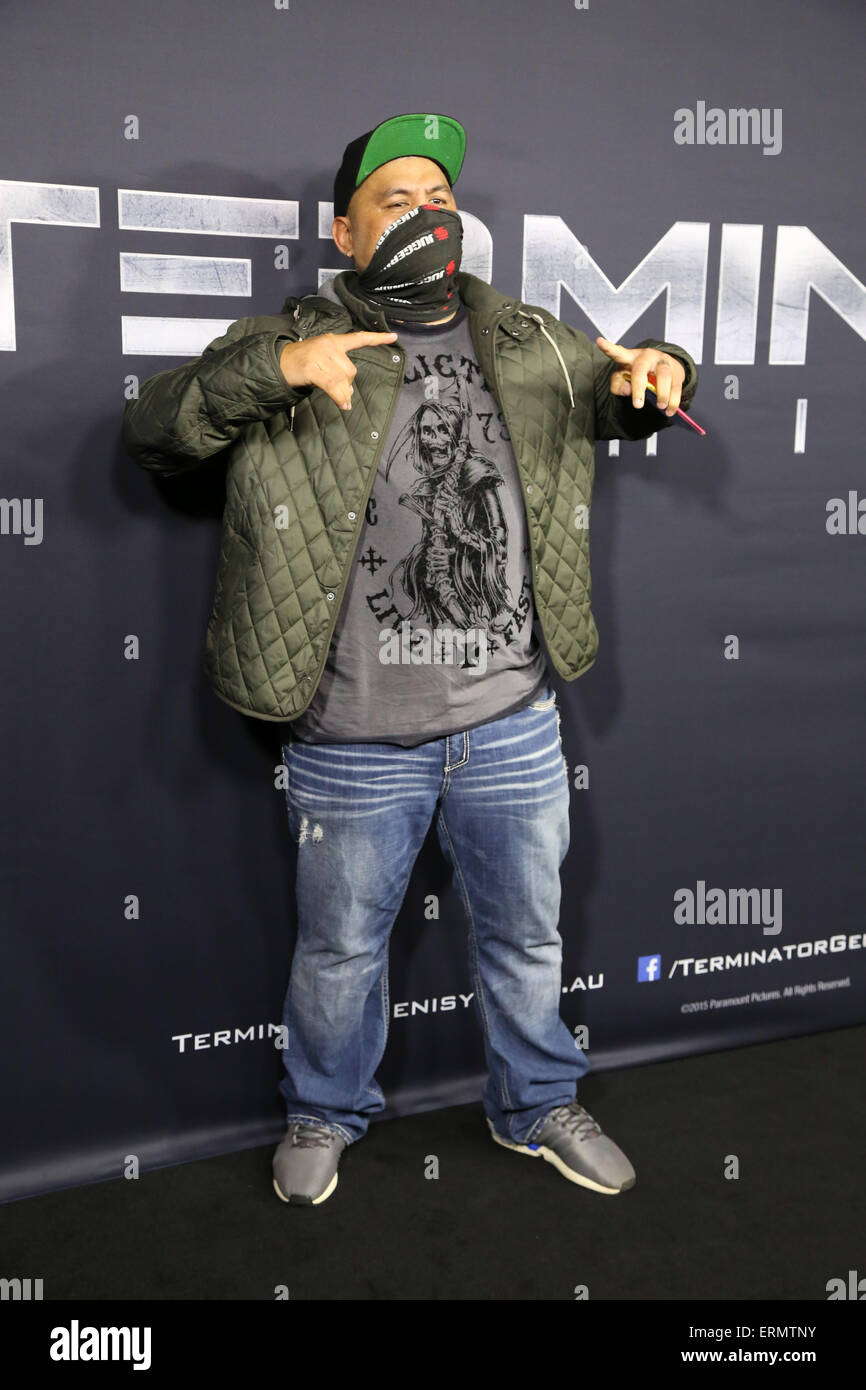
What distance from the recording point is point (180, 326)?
6.72 ft

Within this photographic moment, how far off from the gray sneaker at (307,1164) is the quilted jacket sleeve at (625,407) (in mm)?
1349

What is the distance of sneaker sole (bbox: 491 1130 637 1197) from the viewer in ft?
7.09

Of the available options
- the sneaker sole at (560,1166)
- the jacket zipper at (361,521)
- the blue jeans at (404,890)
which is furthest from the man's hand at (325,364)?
the sneaker sole at (560,1166)

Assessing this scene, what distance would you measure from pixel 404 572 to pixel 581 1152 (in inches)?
43.1

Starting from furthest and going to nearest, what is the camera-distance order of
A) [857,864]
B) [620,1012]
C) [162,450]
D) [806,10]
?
[857,864], [620,1012], [806,10], [162,450]

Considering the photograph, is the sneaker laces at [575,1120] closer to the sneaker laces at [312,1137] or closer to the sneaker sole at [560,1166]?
the sneaker sole at [560,1166]

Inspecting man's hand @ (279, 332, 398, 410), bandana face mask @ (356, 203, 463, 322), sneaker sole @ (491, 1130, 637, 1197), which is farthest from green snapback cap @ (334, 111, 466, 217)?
sneaker sole @ (491, 1130, 637, 1197)

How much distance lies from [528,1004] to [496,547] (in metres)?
0.81

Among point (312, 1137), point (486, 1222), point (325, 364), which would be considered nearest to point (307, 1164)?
point (312, 1137)

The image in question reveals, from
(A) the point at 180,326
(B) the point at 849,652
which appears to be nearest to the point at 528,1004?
(B) the point at 849,652

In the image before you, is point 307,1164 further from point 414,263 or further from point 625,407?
point 414,263

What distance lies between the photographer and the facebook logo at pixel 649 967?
8.64 feet

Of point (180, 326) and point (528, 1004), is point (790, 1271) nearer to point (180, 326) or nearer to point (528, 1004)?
point (528, 1004)

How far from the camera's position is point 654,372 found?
6.17 ft
